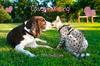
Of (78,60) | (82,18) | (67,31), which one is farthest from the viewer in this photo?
(82,18)

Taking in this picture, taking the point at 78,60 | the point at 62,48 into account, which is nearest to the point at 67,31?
the point at 62,48

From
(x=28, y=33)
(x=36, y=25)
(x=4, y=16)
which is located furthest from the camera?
(x=4, y=16)

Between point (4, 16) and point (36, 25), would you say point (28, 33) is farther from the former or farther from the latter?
point (4, 16)

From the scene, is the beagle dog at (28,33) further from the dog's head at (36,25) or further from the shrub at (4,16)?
the shrub at (4,16)

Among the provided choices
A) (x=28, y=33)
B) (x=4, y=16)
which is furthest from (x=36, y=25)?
(x=4, y=16)

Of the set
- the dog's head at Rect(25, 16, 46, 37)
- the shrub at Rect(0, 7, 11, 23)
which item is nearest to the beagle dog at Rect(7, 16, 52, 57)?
the dog's head at Rect(25, 16, 46, 37)

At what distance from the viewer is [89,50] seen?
8.05 meters

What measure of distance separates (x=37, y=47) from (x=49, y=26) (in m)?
0.82

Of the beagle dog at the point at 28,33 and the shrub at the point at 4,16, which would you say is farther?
the shrub at the point at 4,16

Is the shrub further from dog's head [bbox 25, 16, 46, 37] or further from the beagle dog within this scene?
dog's head [bbox 25, 16, 46, 37]

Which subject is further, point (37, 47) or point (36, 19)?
point (37, 47)

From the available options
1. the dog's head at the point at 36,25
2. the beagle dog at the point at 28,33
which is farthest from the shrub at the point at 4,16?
the dog's head at the point at 36,25

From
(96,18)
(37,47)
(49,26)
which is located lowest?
(96,18)

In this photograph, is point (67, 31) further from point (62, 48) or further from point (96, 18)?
point (96, 18)
